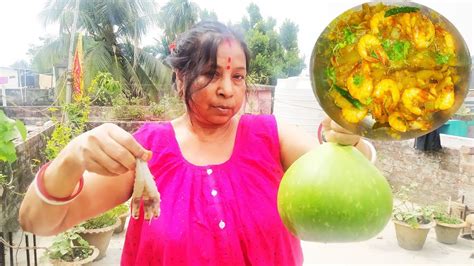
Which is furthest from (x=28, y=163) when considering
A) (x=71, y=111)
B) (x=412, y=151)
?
(x=412, y=151)

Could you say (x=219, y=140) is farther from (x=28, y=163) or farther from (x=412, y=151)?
(x=412, y=151)

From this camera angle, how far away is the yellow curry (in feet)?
3.22

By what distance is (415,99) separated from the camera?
0.98 metres

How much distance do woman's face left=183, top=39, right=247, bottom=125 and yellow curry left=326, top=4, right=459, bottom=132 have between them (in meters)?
0.51

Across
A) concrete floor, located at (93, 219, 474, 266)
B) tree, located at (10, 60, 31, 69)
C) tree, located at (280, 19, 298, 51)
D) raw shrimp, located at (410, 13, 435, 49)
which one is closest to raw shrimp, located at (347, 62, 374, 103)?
raw shrimp, located at (410, 13, 435, 49)

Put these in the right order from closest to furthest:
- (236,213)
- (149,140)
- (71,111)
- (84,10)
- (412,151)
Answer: (236,213) → (149,140) → (71,111) → (412,151) → (84,10)

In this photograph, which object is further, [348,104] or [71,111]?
[71,111]

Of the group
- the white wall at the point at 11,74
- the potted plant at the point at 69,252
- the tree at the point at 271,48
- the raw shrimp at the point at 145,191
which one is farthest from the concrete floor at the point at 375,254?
the white wall at the point at 11,74

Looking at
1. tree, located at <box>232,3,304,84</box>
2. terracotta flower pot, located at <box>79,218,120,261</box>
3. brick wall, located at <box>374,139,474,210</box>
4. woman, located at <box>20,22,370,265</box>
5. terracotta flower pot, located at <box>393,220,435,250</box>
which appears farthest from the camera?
tree, located at <box>232,3,304,84</box>

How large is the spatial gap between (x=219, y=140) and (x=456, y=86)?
2.86 ft

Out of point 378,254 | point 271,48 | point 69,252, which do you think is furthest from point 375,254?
point 271,48

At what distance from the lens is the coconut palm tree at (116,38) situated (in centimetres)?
1525

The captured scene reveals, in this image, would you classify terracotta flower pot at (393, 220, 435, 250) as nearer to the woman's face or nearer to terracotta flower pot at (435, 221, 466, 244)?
terracotta flower pot at (435, 221, 466, 244)

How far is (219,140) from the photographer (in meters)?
1.65
